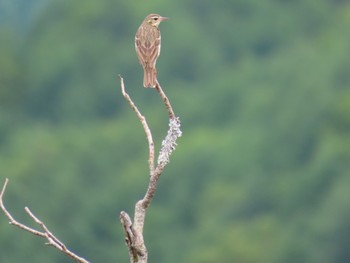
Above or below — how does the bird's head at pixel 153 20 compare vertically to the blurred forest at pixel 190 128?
below

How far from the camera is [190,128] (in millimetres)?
81562

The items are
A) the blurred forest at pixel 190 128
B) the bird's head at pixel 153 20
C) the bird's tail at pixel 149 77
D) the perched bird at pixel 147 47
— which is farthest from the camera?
the blurred forest at pixel 190 128

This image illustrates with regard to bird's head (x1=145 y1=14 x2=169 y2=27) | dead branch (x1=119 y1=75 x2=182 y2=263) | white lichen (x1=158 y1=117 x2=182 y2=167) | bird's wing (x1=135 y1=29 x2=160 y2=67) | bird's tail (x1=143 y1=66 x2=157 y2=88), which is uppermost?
bird's head (x1=145 y1=14 x2=169 y2=27)

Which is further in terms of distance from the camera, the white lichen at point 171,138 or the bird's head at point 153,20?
the bird's head at point 153,20

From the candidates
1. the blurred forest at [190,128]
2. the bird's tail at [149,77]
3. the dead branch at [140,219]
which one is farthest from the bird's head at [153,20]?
the blurred forest at [190,128]

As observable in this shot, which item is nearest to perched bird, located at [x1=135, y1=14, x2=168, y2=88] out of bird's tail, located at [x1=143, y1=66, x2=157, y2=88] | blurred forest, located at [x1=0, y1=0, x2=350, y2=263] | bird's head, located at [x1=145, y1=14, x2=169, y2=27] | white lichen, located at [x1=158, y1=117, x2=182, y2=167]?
bird's tail, located at [x1=143, y1=66, x2=157, y2=88]

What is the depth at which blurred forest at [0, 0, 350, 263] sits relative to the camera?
61.2 metres

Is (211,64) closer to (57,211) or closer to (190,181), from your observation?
(190,181)

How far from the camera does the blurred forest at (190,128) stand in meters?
61.2

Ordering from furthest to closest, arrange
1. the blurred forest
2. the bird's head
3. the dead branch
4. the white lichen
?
the blurred forest → the bird's head → the white lichen → the dead branch

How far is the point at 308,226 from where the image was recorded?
212ft

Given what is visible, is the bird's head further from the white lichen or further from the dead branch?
the dead branch

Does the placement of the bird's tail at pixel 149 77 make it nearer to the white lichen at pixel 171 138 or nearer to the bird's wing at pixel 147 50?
the bird's wing at pixel 147 50

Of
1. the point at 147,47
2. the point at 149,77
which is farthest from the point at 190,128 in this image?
the point at 149,77
